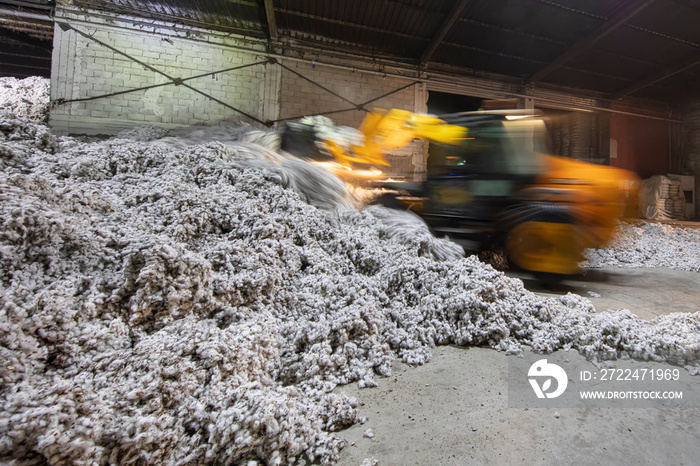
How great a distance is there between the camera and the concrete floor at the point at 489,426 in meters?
1.28

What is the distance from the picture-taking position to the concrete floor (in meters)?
1.28

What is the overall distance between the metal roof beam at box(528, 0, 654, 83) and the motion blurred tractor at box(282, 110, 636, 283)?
594 centimetres

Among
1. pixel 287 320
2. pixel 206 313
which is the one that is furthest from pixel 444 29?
pixel 206 313

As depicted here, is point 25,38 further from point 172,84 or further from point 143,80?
point 172,84

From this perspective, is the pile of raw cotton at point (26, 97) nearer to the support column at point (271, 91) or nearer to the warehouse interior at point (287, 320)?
the support column at point (271, 91)

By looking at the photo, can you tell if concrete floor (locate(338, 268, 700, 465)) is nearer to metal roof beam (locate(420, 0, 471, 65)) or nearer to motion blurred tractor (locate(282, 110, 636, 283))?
motion blurred tractor (locate(282, 110, 636, 283))

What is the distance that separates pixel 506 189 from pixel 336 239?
7.31ft

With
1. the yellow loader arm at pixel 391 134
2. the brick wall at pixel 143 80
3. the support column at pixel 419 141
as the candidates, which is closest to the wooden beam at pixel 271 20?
the brick wall at pixel 143 80

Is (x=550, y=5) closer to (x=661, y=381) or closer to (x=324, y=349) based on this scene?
(x=661, y=381)

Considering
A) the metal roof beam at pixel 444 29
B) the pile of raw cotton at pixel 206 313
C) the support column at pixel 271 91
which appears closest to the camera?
the pile of raw cotton at pixel 206 313

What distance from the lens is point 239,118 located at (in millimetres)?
8000

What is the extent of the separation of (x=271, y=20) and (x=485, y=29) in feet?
17.3

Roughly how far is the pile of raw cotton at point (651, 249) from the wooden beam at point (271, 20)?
7981 mm

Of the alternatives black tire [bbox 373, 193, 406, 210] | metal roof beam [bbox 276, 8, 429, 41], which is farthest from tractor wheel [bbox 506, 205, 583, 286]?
metal roof beam [bbox 276, 8, 429, 41]
